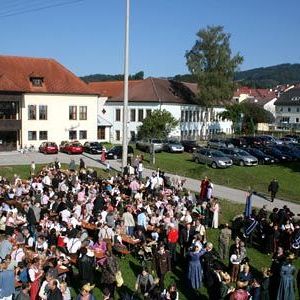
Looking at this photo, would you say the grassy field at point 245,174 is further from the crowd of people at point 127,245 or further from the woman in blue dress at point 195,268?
the woman in blue dress at point 195,268

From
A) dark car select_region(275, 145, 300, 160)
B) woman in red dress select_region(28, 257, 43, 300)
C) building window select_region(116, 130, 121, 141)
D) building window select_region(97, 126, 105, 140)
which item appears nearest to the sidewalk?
dark car select_region(275, 145, 300, 160)

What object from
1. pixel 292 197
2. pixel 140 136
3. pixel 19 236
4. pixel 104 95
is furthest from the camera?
pixel 104 95

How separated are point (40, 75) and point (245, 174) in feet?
88.9

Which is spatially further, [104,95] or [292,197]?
[104,95]

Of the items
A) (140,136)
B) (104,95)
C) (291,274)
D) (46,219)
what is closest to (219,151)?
(140,136)

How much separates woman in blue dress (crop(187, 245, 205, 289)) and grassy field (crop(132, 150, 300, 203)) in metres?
16.9

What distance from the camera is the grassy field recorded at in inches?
1342

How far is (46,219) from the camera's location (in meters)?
17.9

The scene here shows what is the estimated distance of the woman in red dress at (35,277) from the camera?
12828 millimetres

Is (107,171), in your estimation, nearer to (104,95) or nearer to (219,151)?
(219,151)

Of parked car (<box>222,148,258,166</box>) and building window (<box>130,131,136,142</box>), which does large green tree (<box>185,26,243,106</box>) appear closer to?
building window (<box>130,131,136,142</box>)

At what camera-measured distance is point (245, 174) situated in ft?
123

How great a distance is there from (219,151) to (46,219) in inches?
1021

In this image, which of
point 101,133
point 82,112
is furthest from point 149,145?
point 101,133
